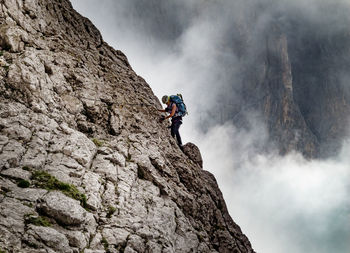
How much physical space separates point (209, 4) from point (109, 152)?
175587 mm

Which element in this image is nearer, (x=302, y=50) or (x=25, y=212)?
(x=25, y=212)

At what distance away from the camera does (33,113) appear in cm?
1641

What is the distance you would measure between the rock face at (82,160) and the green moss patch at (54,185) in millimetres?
48

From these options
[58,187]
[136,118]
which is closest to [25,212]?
[58,187]

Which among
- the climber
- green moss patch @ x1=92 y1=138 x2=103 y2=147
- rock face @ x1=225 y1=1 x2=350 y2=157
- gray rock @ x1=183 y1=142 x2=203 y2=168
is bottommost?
green moss patch @ x1=92 y1=138 x2=103 y2=147

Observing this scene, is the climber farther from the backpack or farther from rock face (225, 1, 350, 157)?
rock face (225, 1, 350, 157)

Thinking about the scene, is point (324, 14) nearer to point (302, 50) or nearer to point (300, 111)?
point (302, 50)

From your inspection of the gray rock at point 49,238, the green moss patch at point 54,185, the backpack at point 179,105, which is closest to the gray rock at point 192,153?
the backpack at point 179,105

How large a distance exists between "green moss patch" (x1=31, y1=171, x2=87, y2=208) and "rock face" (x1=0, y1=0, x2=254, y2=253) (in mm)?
48

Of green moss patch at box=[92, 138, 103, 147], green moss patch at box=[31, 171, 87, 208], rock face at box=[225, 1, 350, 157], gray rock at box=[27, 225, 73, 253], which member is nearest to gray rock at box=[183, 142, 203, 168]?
green moss patch at box=[92, 138, 103, 147]

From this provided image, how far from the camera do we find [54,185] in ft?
44.6

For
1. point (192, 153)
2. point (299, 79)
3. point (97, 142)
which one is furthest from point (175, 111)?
point (299, 79)

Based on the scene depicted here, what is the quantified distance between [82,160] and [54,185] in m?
2.65

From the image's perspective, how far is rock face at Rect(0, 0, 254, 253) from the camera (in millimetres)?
12484
